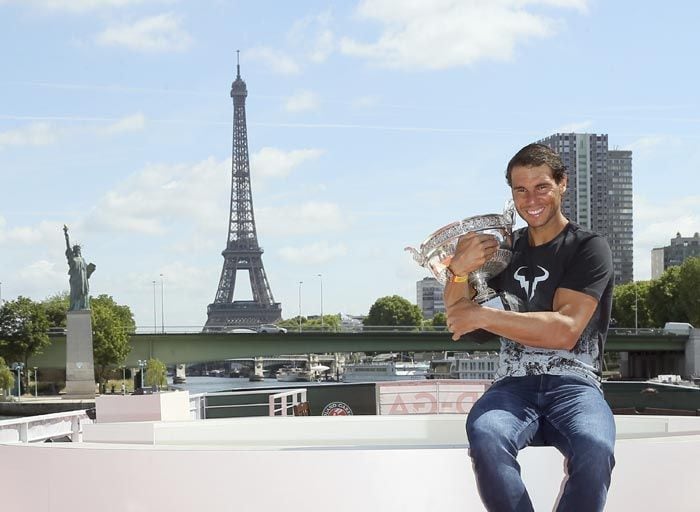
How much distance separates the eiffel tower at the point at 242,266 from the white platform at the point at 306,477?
131705 millimetres

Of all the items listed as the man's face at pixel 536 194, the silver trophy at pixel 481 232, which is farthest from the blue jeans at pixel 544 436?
the man's face at pixel 536 194

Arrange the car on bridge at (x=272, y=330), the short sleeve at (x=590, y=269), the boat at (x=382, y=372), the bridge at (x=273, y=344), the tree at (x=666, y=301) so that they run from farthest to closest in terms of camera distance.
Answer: the boat at (x=382, y=372) → the tree at (x=666, y=301) → the car on bridge at (x=272, y=330) → the bridge at (x=273, y=344) → the short sleeve at (x=590, y=269)

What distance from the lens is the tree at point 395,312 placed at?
143000 mm

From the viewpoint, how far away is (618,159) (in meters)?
191

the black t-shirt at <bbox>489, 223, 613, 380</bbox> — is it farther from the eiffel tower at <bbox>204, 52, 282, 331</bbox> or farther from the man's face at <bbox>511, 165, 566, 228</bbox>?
the eiffel tower at <bbox>204, 52, 282, 331</bbox>

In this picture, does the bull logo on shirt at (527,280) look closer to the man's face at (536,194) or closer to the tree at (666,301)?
the man's face at (536,194)

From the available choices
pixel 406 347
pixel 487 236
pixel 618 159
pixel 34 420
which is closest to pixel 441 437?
pixel 487 236

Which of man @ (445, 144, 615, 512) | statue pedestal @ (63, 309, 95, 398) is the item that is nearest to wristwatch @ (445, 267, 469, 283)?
man @ (445, 144, 615, 512)

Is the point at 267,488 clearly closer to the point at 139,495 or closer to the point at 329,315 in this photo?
the point at 139,495

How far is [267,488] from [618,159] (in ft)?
636

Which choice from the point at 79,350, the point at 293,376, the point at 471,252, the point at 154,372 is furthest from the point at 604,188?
the point at 471,252

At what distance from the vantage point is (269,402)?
17188 millimetres

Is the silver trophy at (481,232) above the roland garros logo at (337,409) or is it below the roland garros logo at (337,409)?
above

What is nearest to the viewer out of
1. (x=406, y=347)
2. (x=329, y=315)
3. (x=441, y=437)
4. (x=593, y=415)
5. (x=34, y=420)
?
(x=593, y=415)
